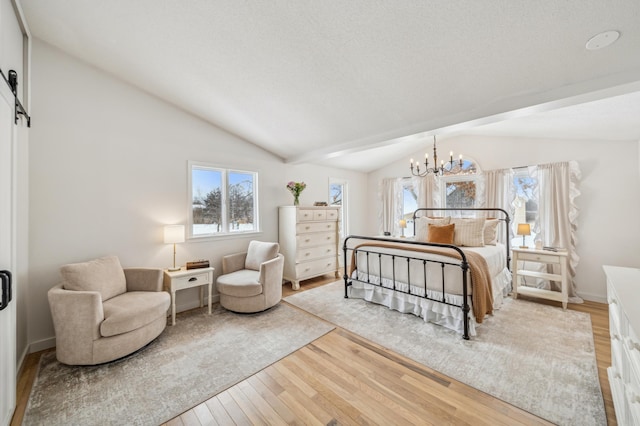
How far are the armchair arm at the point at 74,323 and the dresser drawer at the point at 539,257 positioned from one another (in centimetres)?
534

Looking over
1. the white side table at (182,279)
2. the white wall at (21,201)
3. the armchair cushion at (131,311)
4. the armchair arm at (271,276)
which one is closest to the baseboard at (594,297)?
the armchair arm at (271,276)

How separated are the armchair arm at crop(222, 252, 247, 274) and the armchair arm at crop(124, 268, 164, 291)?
95 cm

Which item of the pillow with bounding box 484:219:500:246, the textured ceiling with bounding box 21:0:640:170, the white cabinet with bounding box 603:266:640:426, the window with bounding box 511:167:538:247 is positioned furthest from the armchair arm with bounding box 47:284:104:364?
the window with bounding box 511:167:538:247

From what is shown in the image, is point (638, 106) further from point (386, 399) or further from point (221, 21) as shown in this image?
point (221, 21)

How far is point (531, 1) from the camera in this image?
156cm

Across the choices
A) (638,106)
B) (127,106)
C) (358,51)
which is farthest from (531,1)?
(127,106)

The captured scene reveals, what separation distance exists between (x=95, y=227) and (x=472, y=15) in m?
4.20

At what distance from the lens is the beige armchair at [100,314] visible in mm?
2197

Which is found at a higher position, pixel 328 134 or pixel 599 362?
pixel 328 134

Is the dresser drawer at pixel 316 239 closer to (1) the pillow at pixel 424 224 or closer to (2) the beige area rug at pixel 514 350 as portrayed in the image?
(2) the beige area rug at pixel 514 350

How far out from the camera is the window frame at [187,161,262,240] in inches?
146

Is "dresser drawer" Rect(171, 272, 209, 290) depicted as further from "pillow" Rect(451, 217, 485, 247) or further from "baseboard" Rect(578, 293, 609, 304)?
"baseboard" Rect(578, 293, 609, 304)

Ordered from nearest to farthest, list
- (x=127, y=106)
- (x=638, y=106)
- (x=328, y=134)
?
(x=638, y=106)
(x=127, y=106)
(x=328, y=134)

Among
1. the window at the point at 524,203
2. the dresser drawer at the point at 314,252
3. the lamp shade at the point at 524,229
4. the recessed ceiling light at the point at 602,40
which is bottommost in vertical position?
the dresser drawer at the point at 314,252
